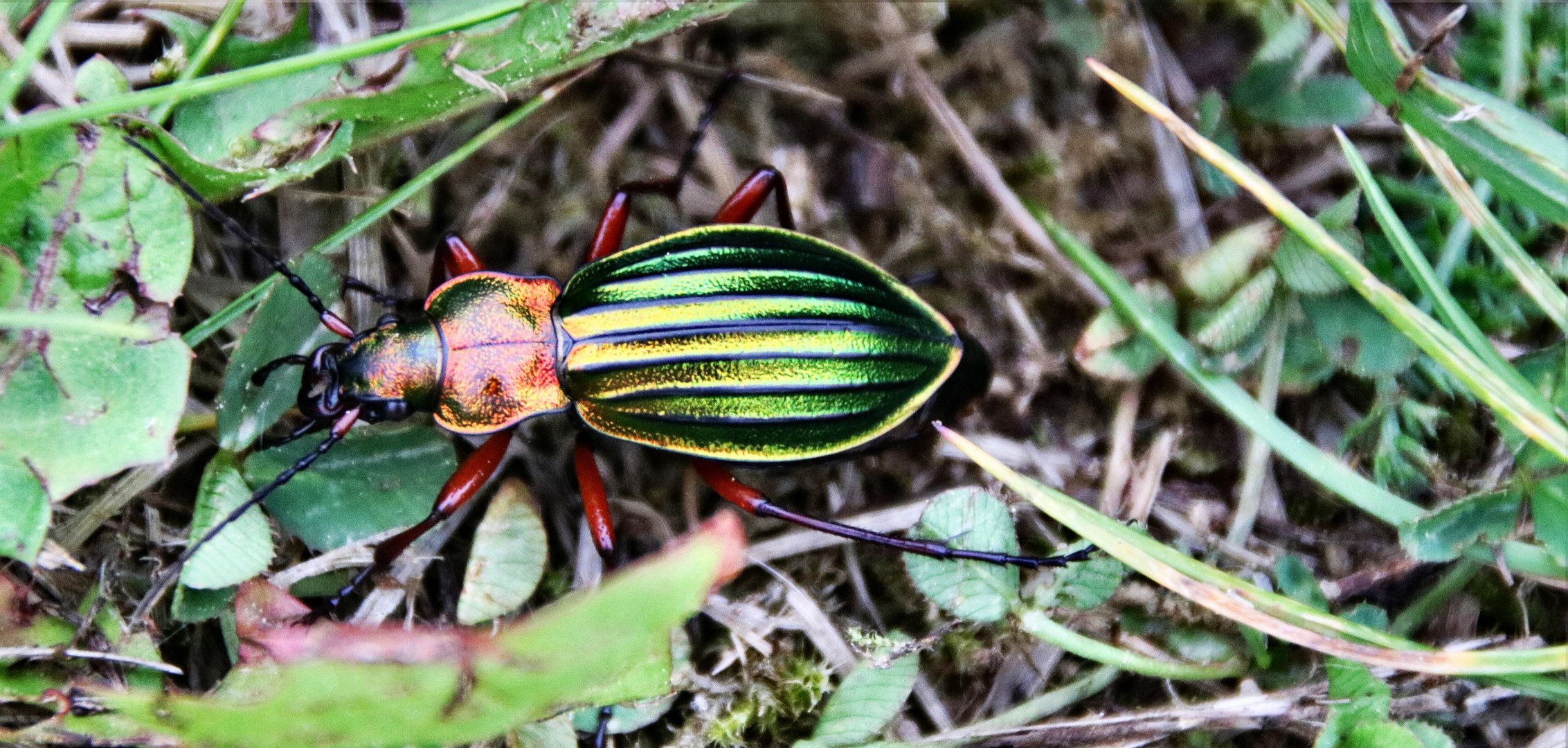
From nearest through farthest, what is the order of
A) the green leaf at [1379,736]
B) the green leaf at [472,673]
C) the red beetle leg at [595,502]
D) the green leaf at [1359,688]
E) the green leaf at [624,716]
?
the green leaf at [472,673], the green leaf at [1379,736], the green leaf at [1359,688], the green leaf at [624,716], the red beetle leg at [595,502]

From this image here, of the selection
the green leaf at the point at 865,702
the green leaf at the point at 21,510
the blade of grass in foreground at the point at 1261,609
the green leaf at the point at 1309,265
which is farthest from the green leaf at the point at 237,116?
the green leaf at the point at 1309,265

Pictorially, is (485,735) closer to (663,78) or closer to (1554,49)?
(663,78)

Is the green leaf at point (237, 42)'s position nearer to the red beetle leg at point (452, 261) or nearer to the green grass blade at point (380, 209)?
the green grass blade at point (380, 209)

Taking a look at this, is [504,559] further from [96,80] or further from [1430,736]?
[1430,736]

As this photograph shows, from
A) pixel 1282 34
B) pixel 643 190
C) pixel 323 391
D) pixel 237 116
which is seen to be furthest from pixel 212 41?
pixel 1282 34

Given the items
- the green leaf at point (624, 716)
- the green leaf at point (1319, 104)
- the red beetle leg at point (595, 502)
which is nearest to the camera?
the green leaf at point (624, 716)

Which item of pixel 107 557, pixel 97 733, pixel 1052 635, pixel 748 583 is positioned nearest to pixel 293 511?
pixel 107 557
